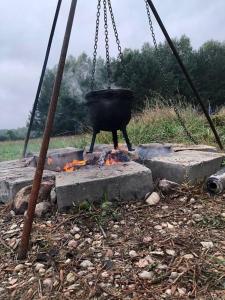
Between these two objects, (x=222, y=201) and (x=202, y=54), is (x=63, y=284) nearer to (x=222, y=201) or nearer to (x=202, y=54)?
(x=222, y=201)

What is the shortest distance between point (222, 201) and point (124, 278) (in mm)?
1209

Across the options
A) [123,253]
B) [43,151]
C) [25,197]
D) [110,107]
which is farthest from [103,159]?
[123,253]

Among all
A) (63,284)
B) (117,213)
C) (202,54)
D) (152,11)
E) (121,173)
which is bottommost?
(63,284)

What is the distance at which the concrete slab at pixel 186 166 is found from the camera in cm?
294

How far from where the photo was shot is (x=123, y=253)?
78.3 inches

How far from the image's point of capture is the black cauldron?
334 centimetres

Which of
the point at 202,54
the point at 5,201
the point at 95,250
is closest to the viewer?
the point at 95,250

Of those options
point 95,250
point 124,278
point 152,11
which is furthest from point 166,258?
point 152,11

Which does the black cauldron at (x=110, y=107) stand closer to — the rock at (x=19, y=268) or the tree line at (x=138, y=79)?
the rock at (x=19, y=268)

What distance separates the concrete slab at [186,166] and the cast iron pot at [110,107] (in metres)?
0.54

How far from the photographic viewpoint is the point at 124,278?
1.77m

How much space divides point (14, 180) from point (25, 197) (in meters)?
0.41

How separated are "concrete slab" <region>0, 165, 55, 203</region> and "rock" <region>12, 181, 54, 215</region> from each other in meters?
0.20

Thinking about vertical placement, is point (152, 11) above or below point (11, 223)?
above
